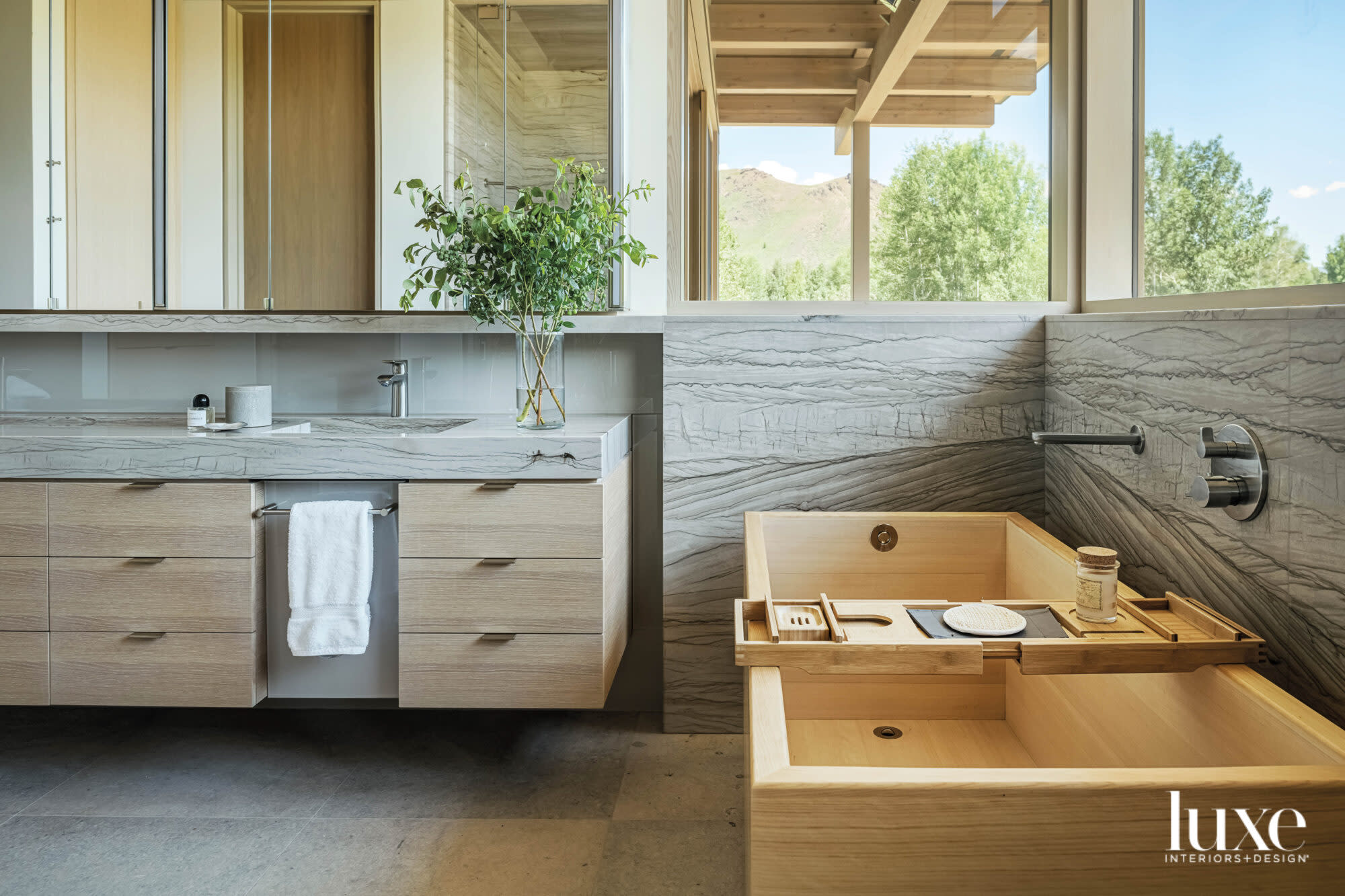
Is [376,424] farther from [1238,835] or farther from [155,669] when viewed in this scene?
[1238,835]

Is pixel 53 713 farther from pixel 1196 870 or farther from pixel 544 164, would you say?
pixel 1196 870

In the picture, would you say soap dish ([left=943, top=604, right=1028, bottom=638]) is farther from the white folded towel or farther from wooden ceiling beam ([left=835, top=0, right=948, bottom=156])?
wooden ceiling beam ([left=835, top=0, right=948, bottom=156])

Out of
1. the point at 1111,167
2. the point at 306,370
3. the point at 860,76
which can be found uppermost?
the point at 860,76

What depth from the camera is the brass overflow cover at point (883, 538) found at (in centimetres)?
230

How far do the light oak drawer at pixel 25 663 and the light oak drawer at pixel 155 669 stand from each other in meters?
0.02

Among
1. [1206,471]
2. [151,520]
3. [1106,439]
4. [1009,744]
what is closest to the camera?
[1206,471]

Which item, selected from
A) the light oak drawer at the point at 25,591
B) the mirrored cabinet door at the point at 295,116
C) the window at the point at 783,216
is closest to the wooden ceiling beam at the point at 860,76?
the window at the point at 783,216

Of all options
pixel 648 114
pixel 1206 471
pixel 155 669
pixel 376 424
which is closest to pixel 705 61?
pixel 648 114

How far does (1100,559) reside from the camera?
1393 millimetres

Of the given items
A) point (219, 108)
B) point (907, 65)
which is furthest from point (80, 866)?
point (907, 65)

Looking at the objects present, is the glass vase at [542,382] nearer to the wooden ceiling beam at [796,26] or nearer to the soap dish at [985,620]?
the wooden ceiling beam at [796,26]

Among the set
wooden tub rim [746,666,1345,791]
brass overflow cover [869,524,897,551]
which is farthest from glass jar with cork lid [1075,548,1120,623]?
brass overflow cover [869,524,897,551]

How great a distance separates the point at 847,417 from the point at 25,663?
199 centimetres

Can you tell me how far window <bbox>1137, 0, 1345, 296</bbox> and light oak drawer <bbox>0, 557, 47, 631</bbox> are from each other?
8.18ft
